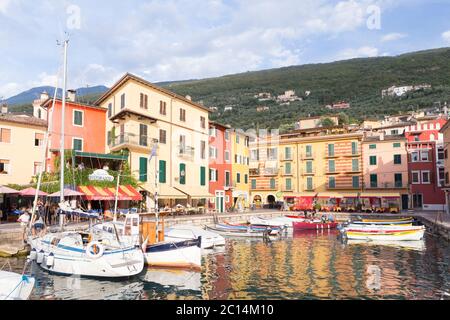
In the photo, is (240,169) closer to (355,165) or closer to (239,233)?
(355,165)

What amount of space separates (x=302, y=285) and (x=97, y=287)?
836cm

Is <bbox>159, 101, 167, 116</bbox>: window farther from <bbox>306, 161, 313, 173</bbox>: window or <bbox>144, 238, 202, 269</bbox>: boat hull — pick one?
<bbox>306, 161, 313, 173</bbox>: window

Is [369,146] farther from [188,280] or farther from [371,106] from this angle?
[371,106]

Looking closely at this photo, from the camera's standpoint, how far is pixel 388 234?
2862 centimetres

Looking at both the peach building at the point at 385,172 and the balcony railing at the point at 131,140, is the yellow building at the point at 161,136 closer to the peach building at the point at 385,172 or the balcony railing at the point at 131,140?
the balcony railing at the point at 131,140

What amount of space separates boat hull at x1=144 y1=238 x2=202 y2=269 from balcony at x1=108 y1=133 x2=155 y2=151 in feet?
56.9

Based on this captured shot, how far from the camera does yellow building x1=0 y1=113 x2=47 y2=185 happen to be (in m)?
32.2

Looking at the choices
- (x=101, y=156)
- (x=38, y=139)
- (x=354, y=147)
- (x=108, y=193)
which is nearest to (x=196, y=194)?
(x=108, y=193)

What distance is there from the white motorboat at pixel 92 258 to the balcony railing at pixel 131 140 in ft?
56.5

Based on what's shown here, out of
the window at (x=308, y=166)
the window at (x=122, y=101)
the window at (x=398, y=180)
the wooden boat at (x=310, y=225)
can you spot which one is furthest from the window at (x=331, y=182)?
the window at (x=122, y=101)

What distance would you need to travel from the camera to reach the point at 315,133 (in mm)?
55531

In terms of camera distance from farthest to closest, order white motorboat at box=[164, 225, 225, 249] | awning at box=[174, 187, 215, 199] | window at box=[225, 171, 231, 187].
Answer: window at box=[225, 171, 231, 187] < awning at box=[174, 187, 215, 199] < white motorboat at box=[164, 225, 225, 249]

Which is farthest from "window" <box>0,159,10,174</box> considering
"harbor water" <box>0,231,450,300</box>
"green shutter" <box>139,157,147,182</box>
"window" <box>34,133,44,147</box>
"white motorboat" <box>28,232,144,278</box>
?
"white motorboat" <box>28,232,144,278</box>
